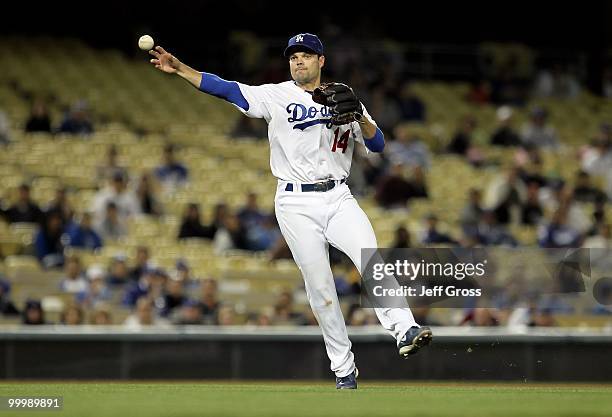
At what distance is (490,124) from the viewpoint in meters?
18.9

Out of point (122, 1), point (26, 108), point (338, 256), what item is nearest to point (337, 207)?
point (338, 256)

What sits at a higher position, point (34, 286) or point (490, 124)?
point (490, 124)

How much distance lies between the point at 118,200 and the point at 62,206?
689mm

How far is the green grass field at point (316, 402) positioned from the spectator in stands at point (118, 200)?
5.77m

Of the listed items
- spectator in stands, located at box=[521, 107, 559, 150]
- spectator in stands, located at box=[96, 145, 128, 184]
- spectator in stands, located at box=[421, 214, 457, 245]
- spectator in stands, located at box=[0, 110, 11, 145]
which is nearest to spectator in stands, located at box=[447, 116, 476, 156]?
spectator in stands, located at box=[521, 107, 559, 150]

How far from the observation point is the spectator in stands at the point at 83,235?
13.5 meters

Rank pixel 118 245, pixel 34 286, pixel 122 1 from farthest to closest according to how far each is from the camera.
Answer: pixel 122 1, pixel 118 245, pixel 34 286

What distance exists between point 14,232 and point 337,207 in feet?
21.8

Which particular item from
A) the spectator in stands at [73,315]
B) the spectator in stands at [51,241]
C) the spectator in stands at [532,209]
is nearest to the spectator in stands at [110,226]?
the spectator in stands at [51,241]

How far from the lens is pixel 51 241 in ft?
43.6

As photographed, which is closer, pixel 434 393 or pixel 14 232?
pixel 434 393

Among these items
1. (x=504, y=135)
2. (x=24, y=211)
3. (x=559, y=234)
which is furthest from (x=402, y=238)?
(x=504, y=135)

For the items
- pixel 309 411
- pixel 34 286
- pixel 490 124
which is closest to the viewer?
pixel 309 411

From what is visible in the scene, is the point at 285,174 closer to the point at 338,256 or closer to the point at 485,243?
the point at 338,256
